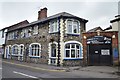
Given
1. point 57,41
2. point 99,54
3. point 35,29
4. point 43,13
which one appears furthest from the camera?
point 43,13

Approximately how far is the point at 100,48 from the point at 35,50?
381 inches

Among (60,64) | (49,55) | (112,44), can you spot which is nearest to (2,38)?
(49,55)

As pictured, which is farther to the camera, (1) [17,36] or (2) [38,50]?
(1) [17,36]

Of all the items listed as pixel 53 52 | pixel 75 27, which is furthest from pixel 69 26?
pixel 53 52

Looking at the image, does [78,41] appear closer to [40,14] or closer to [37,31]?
[37,31]

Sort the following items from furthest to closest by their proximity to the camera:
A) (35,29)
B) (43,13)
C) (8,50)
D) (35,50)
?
(8,50) < (43,13) < (35,29) < (35,50)

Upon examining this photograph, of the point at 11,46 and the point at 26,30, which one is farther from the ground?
the point at 26,30

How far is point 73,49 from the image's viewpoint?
1964 cm

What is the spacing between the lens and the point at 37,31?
23.2 metres

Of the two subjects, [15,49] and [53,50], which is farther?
[15,49]

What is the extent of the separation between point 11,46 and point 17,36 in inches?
118

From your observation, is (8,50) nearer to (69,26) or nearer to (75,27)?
(69,26)

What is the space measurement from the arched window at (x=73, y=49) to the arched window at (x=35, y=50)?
4747mm

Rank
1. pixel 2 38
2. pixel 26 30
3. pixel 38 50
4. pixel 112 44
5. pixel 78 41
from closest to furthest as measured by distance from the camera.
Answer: pixel 112 44
pixel 78 41
pixel 38 50
pixel 26 30
pixel 2 38
